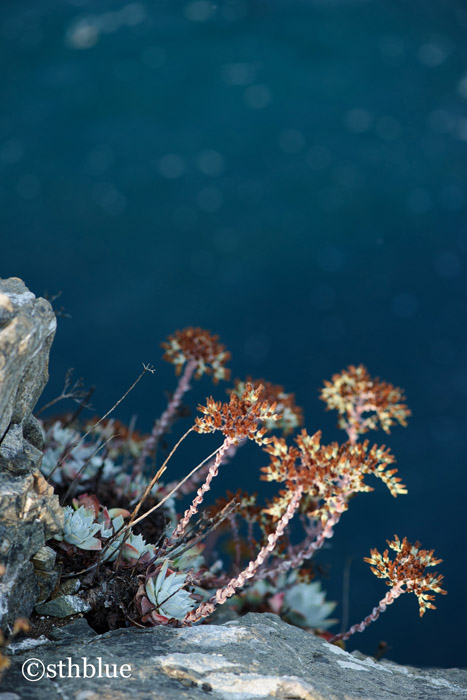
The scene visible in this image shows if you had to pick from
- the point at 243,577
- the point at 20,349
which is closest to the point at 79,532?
the point at 243,577

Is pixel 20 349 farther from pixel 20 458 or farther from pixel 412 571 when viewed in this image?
pixel 412 571

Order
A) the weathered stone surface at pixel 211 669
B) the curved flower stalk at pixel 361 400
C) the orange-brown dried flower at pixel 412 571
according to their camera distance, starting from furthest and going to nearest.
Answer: the curved flower stalk at pixel 361 400
the orange-brown dried flower at pixel 412 571
the weathered stone surface at pixel 211 669

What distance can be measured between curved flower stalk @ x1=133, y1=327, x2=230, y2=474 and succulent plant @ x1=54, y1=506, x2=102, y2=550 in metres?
0.86

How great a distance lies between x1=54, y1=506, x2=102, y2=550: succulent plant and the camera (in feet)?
6.46

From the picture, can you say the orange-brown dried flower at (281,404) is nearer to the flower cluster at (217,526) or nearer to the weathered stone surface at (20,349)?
the flower cluster at (217,526)

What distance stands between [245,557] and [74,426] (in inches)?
46.0

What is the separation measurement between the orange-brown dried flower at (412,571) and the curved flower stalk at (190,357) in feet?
3.76

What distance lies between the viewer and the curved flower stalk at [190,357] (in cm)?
284

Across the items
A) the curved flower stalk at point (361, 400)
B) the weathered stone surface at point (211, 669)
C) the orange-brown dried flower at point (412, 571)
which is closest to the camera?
the weathered stone surface at point (211, 669)

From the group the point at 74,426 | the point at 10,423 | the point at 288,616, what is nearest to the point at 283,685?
the point at 10,423

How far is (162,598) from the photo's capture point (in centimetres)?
192

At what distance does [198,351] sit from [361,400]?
30.1 inches

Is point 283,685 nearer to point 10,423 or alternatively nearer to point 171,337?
point 10,423

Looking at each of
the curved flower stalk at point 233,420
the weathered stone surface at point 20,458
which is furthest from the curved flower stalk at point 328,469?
the weathered stone surface at point 20,458
